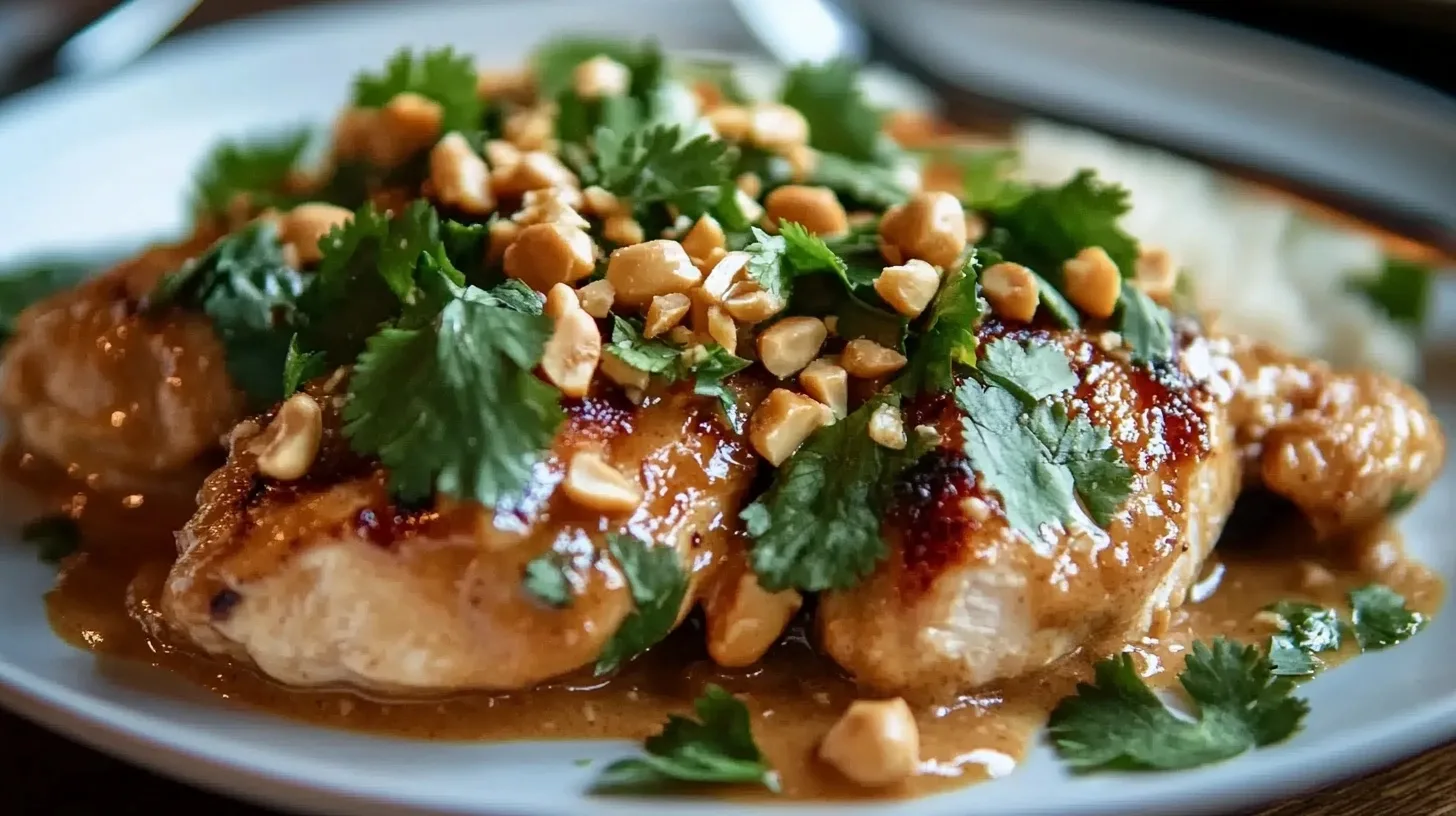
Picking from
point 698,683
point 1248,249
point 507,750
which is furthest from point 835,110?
point 507,750

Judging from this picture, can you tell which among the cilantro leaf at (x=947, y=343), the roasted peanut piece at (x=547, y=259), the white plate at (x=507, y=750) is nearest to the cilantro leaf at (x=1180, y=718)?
the white plate at (x=507, y=750)

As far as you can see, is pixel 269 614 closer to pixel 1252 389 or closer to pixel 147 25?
pixel 1252 389

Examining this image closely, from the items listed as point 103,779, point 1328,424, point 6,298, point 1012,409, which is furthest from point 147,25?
point 1328,424

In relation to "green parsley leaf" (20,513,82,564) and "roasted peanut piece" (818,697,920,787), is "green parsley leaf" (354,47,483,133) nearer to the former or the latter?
"green parsley leaf" (20,513,82,564)

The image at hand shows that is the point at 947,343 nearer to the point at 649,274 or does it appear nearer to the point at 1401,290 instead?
the point at 649,274

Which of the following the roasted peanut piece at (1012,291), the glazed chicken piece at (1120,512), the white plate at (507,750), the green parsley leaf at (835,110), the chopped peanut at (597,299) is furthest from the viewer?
the green parsley leaf at (835,110)

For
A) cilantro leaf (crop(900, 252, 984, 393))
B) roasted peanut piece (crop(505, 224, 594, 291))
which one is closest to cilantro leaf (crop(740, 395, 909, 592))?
cilantro leaf (crop(900, 252, 984, 393))

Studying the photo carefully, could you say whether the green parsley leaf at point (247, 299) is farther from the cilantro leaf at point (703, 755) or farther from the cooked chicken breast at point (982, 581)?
the cooked chicken breast at point (982, 581)
